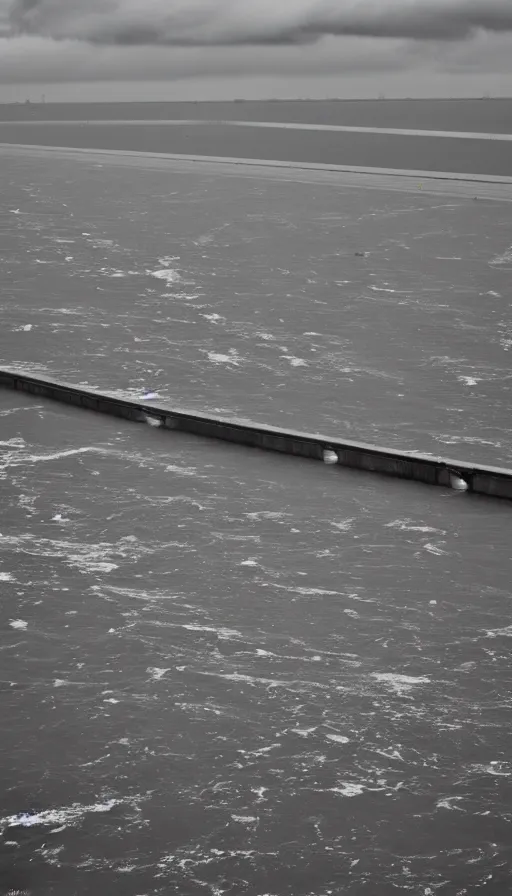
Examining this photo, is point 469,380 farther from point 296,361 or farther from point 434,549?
point 434,549

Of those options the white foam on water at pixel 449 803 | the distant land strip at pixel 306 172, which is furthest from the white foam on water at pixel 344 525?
the distant land strip at pixel 306 172

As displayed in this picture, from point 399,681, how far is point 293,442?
31.9 feet

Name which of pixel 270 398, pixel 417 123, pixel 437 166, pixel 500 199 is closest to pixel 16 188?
pixel 500 199

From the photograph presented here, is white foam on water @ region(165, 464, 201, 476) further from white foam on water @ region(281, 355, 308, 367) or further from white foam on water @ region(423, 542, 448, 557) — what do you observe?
white foam on water @ region(281, 355, 308, 367)

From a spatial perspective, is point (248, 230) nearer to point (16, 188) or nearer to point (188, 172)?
point (16, 188)

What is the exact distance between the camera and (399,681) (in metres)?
14.3

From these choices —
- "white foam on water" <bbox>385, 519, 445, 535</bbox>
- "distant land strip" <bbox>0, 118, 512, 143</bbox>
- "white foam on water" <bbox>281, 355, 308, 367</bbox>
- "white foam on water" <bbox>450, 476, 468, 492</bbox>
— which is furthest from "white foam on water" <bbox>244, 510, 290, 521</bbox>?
"distant land strip" <bbox>0, 118, 512, 143</bbox>

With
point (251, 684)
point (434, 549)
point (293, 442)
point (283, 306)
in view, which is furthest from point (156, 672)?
point (283, 306)

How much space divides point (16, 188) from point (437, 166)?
29.7 metres

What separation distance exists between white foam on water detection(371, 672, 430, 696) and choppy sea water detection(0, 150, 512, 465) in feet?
30.5

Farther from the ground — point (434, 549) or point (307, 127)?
point (307, 127)

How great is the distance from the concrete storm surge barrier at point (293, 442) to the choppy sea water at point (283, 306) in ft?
3.11

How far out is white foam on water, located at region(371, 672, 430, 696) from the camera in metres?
14.2

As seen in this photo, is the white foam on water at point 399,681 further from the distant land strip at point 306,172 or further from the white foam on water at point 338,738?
the distant land strip at point 306,172
